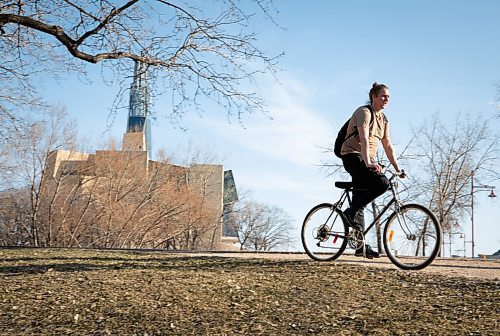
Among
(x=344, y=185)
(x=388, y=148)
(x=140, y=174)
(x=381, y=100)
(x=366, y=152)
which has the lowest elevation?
(x=344, y=185)

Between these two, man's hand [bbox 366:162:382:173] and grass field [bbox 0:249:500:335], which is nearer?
grass field [bbox 0:249:500:335]

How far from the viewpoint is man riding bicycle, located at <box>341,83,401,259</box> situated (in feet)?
19.9

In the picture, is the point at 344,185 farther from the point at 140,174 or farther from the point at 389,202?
the point at 140,174

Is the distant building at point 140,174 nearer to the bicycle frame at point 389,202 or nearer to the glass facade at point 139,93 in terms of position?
the glass facade at point 139,93

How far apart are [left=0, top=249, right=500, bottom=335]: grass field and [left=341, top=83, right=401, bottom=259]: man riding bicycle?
2.26 feet

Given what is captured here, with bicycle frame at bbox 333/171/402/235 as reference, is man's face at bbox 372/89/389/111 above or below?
above

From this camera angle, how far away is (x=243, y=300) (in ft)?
16.0

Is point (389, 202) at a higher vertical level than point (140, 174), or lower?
lower

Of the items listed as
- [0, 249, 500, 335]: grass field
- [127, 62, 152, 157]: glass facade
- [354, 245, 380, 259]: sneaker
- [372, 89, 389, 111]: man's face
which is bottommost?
[0, 249, 500, 335]: grass field

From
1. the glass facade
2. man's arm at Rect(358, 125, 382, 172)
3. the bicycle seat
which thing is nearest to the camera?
man's arm at Rect(358, 125, 382, 172)

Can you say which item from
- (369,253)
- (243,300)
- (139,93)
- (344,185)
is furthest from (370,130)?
(139,93)

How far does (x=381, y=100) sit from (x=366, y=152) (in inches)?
27.0

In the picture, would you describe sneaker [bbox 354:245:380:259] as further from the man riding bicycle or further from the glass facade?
the glass facade

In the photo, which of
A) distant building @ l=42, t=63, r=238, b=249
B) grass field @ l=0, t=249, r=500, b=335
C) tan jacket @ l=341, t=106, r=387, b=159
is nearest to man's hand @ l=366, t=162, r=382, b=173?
tan jacket @ l=341, t=106, r=387, b=159
